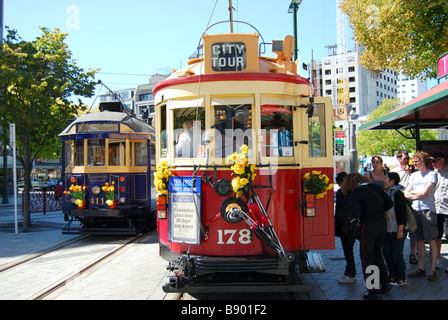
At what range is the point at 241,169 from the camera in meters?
4.92

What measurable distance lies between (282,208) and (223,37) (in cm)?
235

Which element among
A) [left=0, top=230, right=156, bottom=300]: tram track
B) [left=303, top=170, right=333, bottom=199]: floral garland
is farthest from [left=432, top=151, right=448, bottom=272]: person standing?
[left=0, top=230, right=156, bottom=300]: tram track

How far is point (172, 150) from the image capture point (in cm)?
562

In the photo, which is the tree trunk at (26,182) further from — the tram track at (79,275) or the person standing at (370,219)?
Result: the person standing at (370,219)

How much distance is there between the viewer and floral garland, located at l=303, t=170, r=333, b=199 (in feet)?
17.5

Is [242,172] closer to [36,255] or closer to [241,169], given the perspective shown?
[241,169]

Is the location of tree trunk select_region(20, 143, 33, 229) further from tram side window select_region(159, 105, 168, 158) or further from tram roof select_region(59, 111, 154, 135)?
tram side window select_region(159, 105, 168, 158)

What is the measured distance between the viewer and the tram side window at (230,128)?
17.2 ft

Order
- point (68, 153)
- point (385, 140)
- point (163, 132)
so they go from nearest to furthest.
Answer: point (163, 132)
point (68, 153)
point (385, 140)

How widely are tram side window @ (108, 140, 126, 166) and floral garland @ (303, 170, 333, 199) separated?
6572mm

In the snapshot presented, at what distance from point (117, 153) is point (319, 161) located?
261 inches

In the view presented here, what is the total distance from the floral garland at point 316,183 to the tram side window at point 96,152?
6775 mm

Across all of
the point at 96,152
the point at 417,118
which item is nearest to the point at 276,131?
the point at 417,118
